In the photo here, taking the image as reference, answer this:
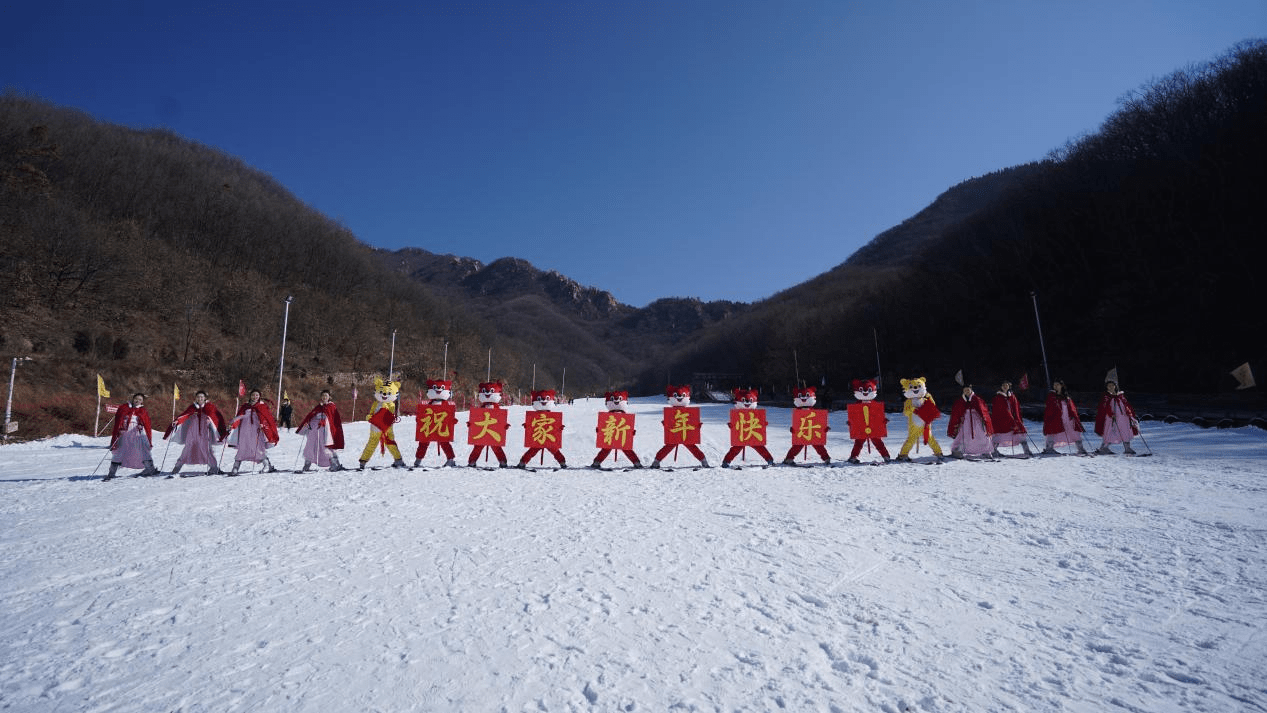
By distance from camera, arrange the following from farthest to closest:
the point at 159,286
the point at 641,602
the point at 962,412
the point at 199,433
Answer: the point at 159,286 < the point at 962,412 < the point at 199,433 < the point at 641,602

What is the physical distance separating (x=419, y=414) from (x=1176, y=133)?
59.2m

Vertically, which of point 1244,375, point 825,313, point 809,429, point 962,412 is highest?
point 825,313

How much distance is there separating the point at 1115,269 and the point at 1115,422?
1674 inches

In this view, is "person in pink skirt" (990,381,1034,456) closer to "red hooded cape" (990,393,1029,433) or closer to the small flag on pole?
"red hooded cape" (990,393,1029,433)

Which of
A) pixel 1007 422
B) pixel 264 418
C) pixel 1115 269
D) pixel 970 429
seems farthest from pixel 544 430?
pixel 1115 269

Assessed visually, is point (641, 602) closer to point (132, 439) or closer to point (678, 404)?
point (678, 404)

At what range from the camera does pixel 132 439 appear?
35.7ft

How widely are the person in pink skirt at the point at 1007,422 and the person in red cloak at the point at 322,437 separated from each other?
15314 mm

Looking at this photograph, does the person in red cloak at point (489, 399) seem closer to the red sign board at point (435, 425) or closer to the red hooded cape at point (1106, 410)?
the red sign board at point (435, 425)

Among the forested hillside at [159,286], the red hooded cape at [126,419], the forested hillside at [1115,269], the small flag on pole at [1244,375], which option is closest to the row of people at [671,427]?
the red hooded cape at [126,419]

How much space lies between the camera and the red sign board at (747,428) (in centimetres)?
1270

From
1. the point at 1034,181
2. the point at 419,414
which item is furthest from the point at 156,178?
the point at 1034,181

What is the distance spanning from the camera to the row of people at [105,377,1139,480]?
459 inches

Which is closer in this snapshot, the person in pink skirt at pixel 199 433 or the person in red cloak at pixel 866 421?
the person in pink skirt at pixel 199 433
